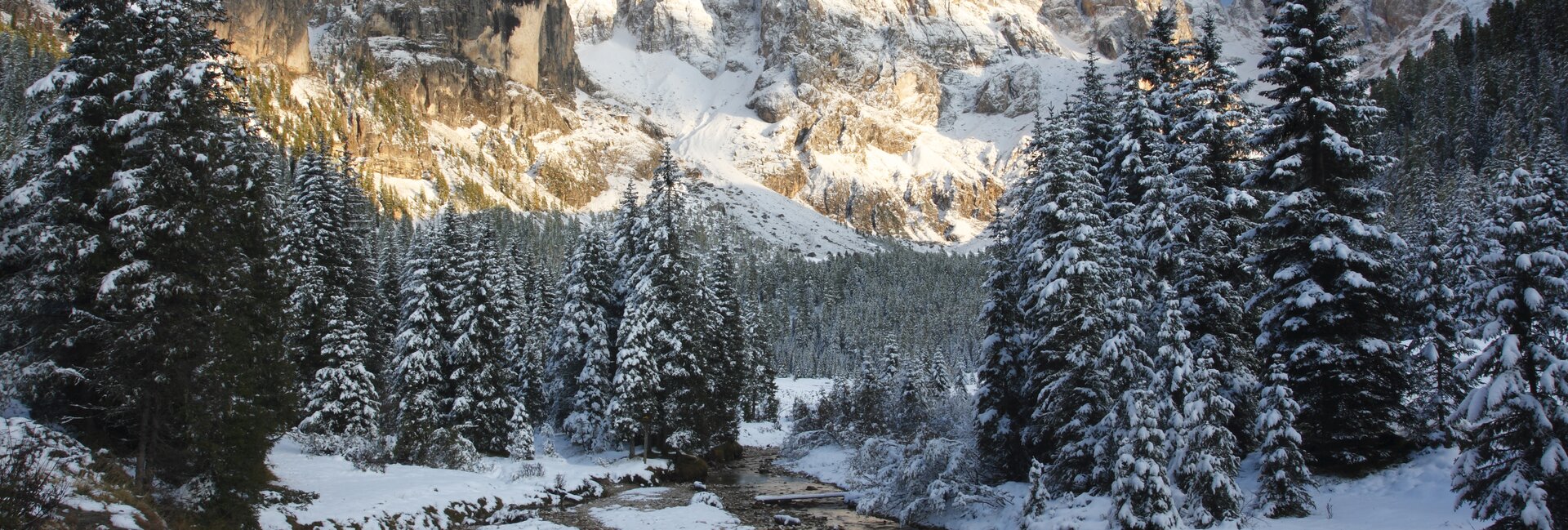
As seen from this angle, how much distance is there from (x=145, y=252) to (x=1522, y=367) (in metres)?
22.6

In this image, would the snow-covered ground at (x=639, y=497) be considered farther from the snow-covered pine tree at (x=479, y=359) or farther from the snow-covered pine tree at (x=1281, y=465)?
the snow-covered pine tree at (x=479, y=359)

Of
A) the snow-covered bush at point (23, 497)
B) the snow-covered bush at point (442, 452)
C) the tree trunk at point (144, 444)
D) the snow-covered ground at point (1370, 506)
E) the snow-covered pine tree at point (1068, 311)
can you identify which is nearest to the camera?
the snow-covered bush at point (23, 497)

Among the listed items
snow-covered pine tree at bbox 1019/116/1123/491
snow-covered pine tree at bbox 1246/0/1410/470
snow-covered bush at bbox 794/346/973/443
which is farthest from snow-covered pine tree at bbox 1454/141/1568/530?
snow-covered bush at bbox 794/346/973/443

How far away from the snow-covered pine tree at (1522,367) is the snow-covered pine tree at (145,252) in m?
20.5

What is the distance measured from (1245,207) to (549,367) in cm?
3141

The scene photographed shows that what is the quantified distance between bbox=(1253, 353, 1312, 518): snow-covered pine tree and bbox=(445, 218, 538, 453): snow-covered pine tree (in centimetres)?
2718

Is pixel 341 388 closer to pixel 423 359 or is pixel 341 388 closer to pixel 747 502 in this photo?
pixel 423 359

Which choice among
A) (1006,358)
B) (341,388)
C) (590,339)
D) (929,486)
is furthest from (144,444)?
(590,339)

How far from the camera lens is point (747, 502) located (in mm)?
28203

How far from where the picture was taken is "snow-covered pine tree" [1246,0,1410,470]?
16828 mm

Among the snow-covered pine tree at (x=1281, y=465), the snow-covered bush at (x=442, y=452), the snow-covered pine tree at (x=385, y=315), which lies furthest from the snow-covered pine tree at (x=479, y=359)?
the snow-covered pine tree at (x=1281, y=465)

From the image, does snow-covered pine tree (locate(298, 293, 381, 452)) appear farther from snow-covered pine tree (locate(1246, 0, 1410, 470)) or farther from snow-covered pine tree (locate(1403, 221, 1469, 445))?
snow-covered pine tree (locate(1403, 221, 1469, 445))

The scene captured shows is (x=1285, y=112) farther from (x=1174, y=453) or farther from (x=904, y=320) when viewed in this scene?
(x=904, y=320)

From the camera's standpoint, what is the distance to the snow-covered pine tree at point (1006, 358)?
23.1 meters
